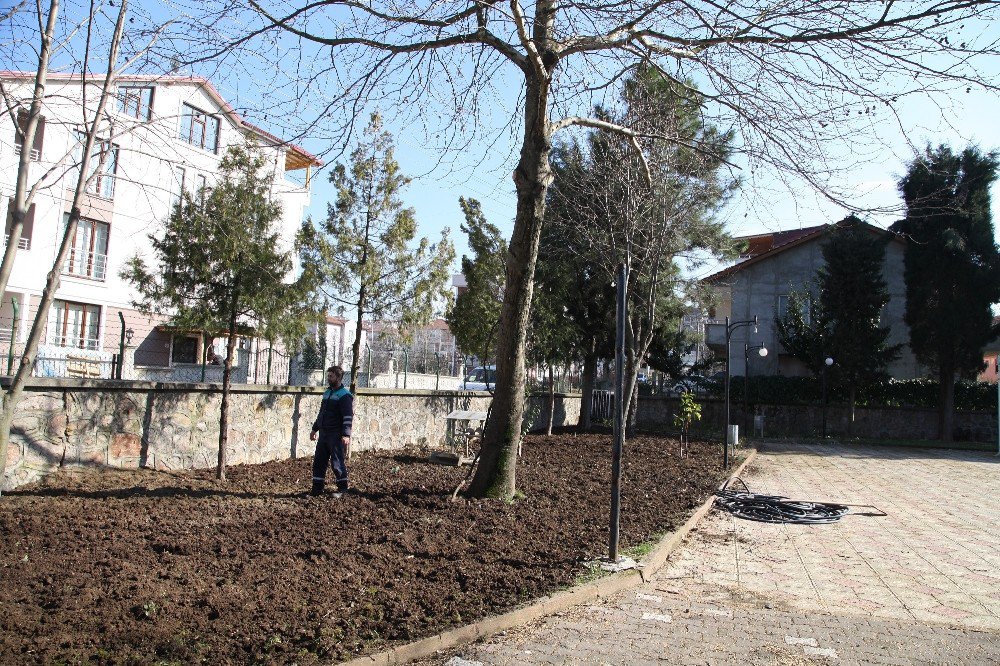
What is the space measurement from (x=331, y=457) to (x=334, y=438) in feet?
0.81

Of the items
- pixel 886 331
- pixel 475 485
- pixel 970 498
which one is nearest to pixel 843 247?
pixel 886 331

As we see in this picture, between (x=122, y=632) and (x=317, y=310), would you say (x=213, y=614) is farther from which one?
(x=317, y=310)

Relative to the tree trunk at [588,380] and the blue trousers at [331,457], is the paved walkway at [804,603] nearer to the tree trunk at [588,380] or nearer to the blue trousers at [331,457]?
the blue trousers at [331,457]

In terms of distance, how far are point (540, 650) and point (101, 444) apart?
21.8ft

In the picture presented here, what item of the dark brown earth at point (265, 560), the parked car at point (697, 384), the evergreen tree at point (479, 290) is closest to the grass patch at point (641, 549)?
the dark brown earth at point (265, 560)

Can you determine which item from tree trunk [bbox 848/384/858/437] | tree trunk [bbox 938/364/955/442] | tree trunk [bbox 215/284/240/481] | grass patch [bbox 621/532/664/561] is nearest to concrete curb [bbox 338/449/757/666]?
grass patch [bbox 621/532/664/561]

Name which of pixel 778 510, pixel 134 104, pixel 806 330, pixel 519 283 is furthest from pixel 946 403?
pixel 134 104

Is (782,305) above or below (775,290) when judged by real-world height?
below

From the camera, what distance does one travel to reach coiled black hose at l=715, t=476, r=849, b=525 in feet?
31.0

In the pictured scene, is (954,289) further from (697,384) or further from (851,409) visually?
(697,384)

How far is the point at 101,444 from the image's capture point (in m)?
8.70

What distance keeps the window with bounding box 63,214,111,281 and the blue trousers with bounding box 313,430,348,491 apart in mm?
19458

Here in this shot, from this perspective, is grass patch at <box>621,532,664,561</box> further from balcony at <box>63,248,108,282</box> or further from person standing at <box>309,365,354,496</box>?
balcony at <box>63,248,108,282</box>

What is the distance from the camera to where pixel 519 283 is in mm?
8562
